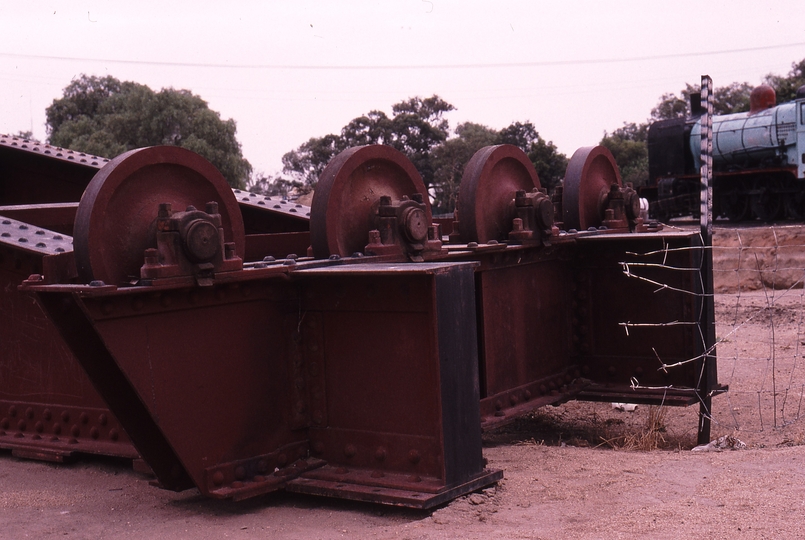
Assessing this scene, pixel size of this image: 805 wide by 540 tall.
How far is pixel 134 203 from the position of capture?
4.29 metres

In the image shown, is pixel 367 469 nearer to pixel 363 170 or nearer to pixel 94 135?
pixel 363 170

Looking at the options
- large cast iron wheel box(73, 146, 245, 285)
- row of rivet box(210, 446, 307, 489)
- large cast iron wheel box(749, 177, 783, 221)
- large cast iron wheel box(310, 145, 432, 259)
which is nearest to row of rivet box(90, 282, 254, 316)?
large cast iron wheel box(73, 146, 245, 285)

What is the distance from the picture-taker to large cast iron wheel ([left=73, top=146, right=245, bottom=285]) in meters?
4.06

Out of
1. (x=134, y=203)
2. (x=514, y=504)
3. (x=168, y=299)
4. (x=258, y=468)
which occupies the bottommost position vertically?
(x=514, y=504)

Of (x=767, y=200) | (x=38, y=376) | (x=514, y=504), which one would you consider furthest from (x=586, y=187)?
(x=767, y=200)

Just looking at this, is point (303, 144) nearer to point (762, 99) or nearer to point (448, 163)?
point (448, 163)

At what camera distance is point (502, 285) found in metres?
6.27

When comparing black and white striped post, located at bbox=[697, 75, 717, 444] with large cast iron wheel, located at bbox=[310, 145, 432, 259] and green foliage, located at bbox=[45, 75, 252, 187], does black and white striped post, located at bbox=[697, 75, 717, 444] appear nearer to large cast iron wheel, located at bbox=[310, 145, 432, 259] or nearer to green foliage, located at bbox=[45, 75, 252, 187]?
large cast iron wheel, located at bbox=[310, 145, 432, 259]

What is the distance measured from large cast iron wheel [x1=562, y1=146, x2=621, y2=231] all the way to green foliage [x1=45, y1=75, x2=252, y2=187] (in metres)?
33.8

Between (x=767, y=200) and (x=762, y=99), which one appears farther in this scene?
(x=762, y=99)

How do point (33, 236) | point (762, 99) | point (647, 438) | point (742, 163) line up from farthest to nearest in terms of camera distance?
1. point (762, 99)
2. point (742, 163)
3. point (647, 438)
4. point (33, 236)

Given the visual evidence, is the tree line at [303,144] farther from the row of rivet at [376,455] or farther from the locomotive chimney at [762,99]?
the row of rivet at [376,455]

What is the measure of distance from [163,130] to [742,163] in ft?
89.1

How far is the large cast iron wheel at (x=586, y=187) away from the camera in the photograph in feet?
25.2
